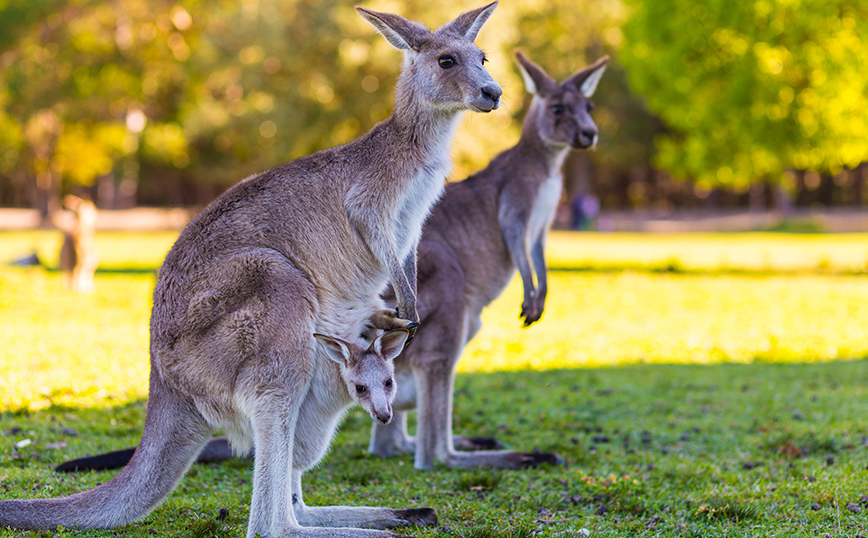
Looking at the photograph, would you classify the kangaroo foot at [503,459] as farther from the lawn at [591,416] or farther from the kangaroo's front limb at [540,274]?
the kangaroo's front limb at [540,274]

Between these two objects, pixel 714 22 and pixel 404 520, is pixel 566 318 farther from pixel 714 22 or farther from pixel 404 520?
pixel 714 22

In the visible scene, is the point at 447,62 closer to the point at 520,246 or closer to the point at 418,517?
the point at 520,246

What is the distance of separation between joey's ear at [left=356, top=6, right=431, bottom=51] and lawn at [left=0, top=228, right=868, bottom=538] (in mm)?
2076

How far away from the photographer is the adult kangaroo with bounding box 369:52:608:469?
429cm

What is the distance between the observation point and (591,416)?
18.8 ft

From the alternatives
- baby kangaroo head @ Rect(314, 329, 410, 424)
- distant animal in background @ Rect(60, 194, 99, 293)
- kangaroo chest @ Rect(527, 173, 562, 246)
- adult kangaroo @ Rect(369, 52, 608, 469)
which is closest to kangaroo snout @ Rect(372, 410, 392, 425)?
baby kangaroo head @ Rect(314, 329, 410, 424)

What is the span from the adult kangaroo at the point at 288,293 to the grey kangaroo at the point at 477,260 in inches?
28.9

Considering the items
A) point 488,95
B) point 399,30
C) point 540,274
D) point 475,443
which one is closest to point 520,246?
point 540,274

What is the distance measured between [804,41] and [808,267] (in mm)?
4245

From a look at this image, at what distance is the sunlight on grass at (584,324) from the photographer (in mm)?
6645

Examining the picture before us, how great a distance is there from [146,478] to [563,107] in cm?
322

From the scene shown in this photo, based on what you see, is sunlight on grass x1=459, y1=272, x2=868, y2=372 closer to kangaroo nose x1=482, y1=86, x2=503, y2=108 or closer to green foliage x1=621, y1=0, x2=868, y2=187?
green foliage x1=621, y1=0, x2=868, y2=187

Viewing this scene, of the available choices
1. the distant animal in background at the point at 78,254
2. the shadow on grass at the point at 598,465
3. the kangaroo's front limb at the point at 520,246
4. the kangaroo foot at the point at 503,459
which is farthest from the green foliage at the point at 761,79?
the kangaroo foot at the point at 503,459

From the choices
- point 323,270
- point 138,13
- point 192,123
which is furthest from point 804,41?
point 138,13
